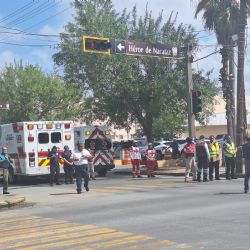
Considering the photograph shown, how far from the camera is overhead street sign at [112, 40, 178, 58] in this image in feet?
66.9

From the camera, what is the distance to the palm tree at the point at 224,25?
27.2 m

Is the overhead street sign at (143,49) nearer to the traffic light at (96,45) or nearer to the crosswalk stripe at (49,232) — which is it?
the traffic light at (96,45)

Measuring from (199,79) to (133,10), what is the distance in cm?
564

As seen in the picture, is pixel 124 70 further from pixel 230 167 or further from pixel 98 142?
pixel 230 167

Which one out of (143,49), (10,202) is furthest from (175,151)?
(10,202)

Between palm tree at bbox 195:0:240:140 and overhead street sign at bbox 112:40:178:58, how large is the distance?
536 cm

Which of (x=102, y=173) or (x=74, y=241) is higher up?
(x=102, y=173)

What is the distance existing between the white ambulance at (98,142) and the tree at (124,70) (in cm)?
525

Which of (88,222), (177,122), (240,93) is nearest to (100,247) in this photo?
(88,222)

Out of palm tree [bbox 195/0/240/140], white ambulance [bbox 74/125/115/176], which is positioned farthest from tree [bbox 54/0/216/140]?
white ambulance [bbox 74/125/115/176]

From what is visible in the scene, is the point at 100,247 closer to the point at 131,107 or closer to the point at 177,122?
the point at 131,107

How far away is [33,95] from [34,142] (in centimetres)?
2521

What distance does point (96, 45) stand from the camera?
19.5 metres

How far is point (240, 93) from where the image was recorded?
23250mm
